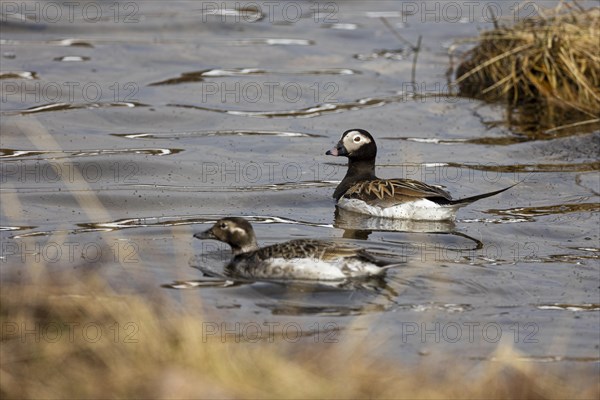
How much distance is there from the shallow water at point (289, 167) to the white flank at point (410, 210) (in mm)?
123

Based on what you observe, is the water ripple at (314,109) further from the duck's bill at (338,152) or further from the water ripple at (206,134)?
the duck's bill at (338,152)

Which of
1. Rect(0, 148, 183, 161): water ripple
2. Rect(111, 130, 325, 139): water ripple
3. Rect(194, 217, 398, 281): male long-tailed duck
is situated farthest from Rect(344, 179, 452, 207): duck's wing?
Rect(111, 130, 325, 139): water ripple

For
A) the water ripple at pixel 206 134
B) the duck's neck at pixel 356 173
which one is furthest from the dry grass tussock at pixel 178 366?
the water ripple at pixel 206 134

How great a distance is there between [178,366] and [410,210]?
571 centimetres

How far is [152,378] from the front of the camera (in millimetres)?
6262

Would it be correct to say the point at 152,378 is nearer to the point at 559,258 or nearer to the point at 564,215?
the point at 559,258

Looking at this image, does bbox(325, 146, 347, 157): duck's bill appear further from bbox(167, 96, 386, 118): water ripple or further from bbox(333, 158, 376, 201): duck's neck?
bbox(167, 96, 386, 118): water ripple

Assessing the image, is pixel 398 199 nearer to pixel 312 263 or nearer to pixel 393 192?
pixel 393 192

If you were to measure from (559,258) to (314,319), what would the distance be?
8.98 ft

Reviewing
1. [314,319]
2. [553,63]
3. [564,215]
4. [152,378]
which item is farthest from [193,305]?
[553,63]

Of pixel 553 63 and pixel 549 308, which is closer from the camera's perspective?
pixel 549 308

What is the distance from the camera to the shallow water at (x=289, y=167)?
28.8 ft

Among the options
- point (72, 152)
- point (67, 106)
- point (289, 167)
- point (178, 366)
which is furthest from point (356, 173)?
point (178, 366)

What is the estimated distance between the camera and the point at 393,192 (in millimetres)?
11844
